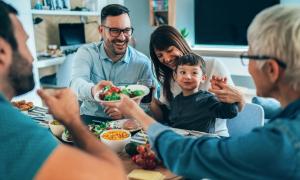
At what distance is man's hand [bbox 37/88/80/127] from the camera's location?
3.12 ft

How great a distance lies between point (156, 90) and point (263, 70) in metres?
1.19

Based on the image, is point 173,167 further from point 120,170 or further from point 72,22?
point 72,22

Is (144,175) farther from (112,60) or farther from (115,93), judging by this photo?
(112,60)

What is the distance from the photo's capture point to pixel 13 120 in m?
0.71

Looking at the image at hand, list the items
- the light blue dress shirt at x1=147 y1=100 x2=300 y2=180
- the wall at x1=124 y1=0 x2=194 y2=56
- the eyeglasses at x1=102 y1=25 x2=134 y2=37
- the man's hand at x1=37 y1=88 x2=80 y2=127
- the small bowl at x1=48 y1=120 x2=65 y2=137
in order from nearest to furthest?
the light blue dress shirt at x1=147 y1=100 x2=300 y2=180, the man's hand at x1=37 y1=88 x2=80 y2=127, the small bowl at x1=48 y1=120 x2=65 y2=137, the eyeglasses at x1=102 y1=25 x2=134 y2=37, the wall at x1=124 y1=0 x2=194 y2=56

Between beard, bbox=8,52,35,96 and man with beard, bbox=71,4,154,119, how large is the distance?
127cm

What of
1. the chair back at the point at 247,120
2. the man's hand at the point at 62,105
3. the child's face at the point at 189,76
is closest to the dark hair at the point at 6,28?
the man's hand at the point at 62,105

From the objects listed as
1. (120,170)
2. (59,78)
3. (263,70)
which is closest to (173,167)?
(120,170)

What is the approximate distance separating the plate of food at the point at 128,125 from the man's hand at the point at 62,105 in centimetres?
59

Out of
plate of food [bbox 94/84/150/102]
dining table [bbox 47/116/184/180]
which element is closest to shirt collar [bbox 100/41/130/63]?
plate of food [bbox 94/84/150/102]

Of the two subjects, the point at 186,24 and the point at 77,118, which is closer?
the point at 77,118

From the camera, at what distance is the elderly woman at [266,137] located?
0.78m

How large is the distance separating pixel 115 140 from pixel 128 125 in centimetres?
26

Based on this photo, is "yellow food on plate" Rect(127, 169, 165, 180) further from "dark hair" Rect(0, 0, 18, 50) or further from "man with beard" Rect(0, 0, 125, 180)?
"dark hair" Rect(0, 0, 18, 50)
